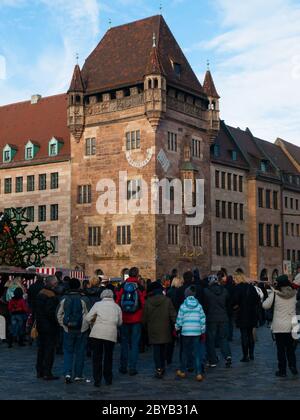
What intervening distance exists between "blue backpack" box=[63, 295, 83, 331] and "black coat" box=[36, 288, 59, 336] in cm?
68

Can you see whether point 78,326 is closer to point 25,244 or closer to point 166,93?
point 25,244

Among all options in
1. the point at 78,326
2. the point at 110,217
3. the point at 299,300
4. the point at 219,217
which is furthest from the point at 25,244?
the point at 219,217

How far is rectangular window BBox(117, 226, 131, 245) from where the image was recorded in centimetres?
4903

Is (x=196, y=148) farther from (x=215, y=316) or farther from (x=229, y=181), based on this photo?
(x=215, y=316)

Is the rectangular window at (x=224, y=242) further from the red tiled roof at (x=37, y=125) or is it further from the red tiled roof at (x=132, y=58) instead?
the red tiled roof at (x=37, y=125)

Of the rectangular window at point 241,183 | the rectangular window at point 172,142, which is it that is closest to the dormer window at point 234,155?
the rectangular window at point 241,183

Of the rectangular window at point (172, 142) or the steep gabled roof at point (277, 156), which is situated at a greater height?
the steep gabled roof at point (277, 156)

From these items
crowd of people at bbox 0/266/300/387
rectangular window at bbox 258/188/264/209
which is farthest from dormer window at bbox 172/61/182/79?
crowd of people at bbox 0/266/300/387

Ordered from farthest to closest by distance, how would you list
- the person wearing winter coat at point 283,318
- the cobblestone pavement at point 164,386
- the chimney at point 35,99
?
the chimney at point 35,99 → the person wearing winter coat at point 283,318 → the cobblestone pavement at point 164,386

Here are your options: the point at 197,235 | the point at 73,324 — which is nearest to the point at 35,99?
the point at 197,235

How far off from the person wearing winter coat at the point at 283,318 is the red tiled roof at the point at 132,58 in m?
37.6

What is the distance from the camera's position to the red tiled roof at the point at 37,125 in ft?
184

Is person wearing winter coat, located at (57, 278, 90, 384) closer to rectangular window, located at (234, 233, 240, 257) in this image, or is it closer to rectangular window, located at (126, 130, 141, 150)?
rectangular window, located at (126, 130, 141, 150)

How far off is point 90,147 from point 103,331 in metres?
40.8
